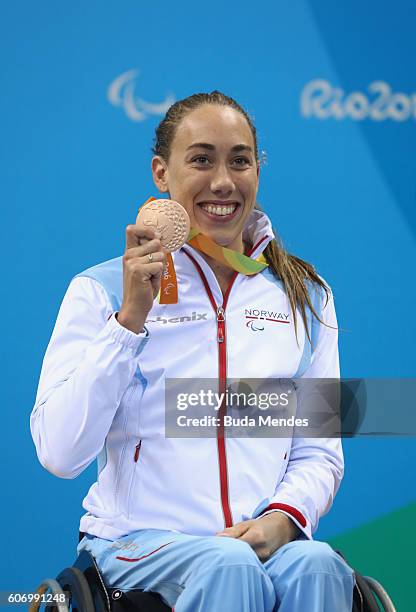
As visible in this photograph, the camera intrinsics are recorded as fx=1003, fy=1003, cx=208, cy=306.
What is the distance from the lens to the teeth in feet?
6.55

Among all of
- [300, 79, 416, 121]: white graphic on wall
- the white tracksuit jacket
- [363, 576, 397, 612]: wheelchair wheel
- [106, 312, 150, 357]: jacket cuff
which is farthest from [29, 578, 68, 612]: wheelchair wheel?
[300, 79, 416, 121]: white graphic on wall

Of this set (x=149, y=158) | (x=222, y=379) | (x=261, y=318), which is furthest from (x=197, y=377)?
(x=149, y=158)

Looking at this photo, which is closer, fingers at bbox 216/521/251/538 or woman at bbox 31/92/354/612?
woman at bbox 31/92/354/612

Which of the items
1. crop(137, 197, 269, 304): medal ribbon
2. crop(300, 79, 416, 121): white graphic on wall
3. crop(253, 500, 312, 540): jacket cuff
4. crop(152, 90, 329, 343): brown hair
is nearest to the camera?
crop(253, 500, 312, 540): jacket cuff

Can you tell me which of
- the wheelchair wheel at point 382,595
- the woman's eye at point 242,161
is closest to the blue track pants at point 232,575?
the wheelchair wheel at point 382,595

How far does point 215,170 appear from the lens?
6.49 ft

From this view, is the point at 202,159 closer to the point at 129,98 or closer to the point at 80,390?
the point at 80,390

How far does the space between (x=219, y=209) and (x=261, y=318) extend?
9.2 inches

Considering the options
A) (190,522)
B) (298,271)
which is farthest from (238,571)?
(298,271)

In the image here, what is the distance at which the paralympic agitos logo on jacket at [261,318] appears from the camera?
196 cm

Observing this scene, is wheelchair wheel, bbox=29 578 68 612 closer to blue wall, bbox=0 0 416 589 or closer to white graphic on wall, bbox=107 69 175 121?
blue wall, bbox=0 0 416 589

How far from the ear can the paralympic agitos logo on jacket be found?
33 centimetres

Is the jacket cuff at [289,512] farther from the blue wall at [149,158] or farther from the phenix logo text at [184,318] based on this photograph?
the blue wall at [149,158]

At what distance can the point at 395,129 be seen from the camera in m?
3.27
